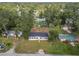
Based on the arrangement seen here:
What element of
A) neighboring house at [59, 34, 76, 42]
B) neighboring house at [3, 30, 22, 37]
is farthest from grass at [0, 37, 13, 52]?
neighboring house at [59, 34, 76, 42]

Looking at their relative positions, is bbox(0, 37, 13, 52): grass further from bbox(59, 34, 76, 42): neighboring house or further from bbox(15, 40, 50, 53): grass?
bbox(59, 34, 76, 42): neighboring house

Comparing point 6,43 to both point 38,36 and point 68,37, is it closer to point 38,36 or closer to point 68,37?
point 38,36

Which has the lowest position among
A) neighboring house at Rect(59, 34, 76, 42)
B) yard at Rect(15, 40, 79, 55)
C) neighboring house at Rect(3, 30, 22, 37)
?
yard at Rect(15, 40, 79, 55)

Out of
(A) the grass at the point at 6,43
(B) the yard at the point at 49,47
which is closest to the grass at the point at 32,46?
(B) the yard at the point at 49,47

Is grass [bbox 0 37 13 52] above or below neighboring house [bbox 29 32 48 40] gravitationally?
below

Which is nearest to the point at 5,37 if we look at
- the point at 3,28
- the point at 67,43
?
the point at 3,28

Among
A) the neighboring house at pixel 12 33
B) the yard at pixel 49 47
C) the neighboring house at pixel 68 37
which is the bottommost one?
the yard at pixel 49 47

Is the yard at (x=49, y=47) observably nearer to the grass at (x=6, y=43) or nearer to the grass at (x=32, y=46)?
the grass at (x=32, y=46)

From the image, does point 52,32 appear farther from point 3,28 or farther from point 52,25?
point 3,28
